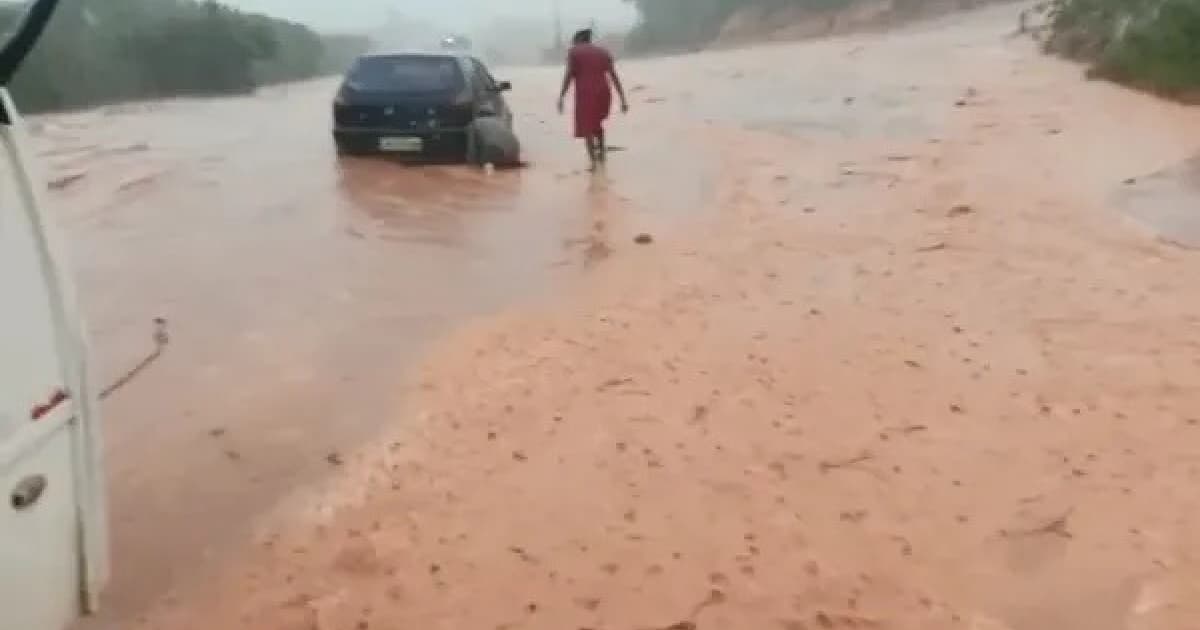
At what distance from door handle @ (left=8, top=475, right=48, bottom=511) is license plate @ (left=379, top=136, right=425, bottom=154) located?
43.2ft

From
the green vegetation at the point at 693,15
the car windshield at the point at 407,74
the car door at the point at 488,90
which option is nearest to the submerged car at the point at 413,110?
the car windshield at the point at 407,74

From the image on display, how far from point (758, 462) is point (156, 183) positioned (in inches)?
451

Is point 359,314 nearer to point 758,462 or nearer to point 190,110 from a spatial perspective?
point 758,462

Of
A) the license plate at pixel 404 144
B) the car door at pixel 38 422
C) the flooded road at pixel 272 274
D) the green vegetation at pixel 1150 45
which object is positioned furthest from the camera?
the green vegetation at pixel 1150 45

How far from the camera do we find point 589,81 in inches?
631

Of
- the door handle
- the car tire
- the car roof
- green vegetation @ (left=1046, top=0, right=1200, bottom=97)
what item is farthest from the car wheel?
the door handle

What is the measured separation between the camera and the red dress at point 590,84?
1590 cm

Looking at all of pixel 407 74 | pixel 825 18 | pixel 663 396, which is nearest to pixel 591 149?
pixel 407 74

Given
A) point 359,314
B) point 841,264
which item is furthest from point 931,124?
point 359,314

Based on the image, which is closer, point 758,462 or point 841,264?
point 758,462

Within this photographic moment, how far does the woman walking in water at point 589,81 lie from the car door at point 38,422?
1249 centimetres

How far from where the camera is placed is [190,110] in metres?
26.6

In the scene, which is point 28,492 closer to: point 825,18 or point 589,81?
point 589,81

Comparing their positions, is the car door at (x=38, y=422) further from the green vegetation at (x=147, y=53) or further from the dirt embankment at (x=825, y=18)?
A: the dirt embankment at (x=825, y=18)
